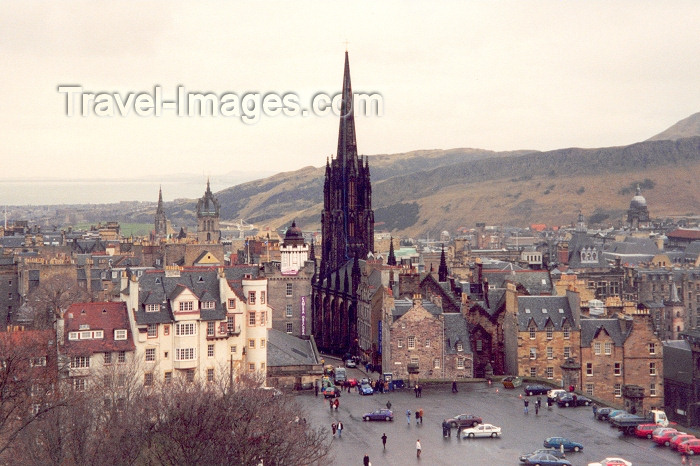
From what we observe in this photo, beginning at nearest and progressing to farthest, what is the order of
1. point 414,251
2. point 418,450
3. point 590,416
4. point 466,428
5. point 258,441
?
point 258,441
point 418,450
point 466,428
point 590,416
point 414,251

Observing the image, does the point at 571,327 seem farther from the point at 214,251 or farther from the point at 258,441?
the point at 214,251

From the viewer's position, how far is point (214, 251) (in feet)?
416

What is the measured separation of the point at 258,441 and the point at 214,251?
81531 mm

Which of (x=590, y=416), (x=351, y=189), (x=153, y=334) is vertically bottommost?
(x=590, y=416)

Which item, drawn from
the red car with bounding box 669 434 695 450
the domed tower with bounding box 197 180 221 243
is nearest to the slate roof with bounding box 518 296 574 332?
the red car with bounding box 669 434 695 450

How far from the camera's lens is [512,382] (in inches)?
2982

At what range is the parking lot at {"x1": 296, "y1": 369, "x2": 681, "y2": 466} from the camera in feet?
177

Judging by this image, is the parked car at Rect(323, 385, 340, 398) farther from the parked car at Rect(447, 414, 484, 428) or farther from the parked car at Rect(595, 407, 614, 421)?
the parked car at Rect(595, 407, 614, 421)

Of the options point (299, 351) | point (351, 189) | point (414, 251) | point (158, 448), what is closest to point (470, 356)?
point (299, 351)

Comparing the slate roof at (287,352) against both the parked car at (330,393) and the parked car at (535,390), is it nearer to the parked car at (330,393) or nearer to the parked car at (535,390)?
the parked car at (330,393)

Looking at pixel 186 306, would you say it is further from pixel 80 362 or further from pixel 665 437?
pixel 665 437

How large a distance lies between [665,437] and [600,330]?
24.0 meters

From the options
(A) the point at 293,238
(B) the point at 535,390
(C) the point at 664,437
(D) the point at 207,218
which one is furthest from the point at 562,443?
(D) the point at 207,218

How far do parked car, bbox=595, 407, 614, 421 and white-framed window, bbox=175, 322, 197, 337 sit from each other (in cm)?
2533
